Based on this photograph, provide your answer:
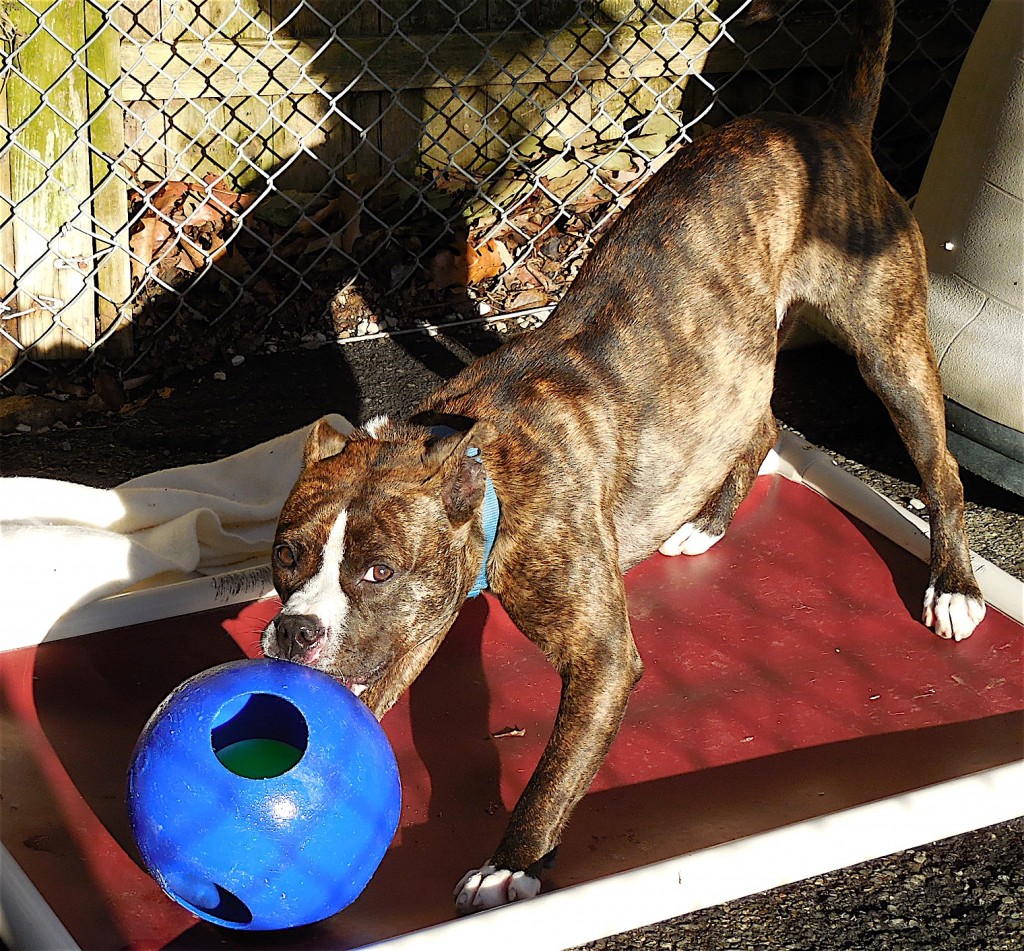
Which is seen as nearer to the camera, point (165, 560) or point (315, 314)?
point (165, 560)

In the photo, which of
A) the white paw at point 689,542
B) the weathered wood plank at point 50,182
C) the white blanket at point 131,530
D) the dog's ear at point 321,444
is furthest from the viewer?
the weathered wood plank at point 50,182

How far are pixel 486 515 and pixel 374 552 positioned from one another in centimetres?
35

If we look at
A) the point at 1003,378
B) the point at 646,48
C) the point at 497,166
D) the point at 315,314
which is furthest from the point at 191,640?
the point at 646,48

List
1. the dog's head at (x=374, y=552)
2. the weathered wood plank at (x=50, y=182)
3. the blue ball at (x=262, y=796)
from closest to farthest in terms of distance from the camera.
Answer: the blue ball at (x=262, y=796)
the dog's head at (x=374, y=552)
the weathered wood plank at (x=50, y=182)

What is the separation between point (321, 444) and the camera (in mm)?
3100

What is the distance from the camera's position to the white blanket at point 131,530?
12.3ft

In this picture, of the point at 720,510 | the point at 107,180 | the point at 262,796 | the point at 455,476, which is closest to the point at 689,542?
the point at 720,510

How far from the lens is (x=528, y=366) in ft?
11.3

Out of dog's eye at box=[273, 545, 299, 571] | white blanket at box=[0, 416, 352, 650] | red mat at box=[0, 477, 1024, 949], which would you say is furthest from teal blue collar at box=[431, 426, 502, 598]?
white blanket at box=[0, 416, 352, 650]

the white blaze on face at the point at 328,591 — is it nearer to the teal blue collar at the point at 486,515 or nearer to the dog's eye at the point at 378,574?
the dog's eye at the point at 378,574

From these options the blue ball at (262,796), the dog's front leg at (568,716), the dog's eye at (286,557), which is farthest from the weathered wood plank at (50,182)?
the blue ball at (262,796)

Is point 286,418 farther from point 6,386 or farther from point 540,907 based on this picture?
point 540,907

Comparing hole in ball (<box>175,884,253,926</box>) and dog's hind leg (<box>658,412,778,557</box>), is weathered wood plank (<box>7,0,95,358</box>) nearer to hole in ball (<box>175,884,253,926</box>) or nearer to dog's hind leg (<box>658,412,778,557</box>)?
dog's hind leg (<box>658,412,778,557</box>)

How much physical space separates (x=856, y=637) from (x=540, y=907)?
171 centimetres
